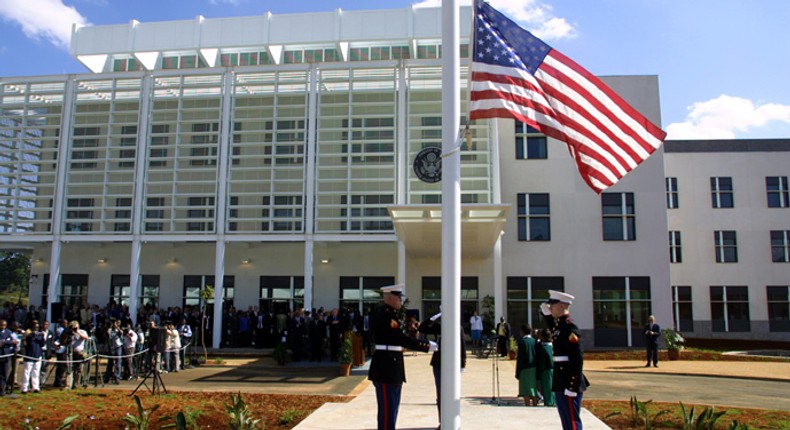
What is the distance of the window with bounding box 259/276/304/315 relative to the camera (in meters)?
30.6

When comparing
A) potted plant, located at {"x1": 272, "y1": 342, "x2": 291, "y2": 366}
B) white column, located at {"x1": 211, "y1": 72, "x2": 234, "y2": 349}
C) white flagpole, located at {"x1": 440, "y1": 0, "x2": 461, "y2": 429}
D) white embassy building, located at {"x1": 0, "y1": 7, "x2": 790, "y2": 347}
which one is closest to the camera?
white flagpole, located at {"x1": 440, "y1": 0, "x2": 461, "y2": 429}

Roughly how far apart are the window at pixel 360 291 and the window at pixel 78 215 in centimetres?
1188

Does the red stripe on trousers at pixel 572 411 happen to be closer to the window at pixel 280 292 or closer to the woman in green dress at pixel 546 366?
the woman in green dress at pixel 546 366

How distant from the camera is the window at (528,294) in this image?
2908cm

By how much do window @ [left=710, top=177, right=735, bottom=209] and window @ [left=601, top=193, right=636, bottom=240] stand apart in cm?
1059

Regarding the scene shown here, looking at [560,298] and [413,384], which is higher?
[560,298]

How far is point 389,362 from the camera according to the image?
26.0ft

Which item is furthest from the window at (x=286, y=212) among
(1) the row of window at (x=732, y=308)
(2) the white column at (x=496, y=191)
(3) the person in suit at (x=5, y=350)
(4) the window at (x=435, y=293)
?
(1) the row of window at (x=732, y=308)

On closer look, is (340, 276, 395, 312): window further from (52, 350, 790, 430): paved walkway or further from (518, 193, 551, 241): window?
(518, 193, 551, 241): window

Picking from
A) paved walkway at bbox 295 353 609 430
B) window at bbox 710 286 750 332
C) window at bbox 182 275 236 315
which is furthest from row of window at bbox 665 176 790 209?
paved walkway at bbox 295 353 609 430

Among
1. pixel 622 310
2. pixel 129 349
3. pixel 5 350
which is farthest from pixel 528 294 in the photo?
pixel 5 350

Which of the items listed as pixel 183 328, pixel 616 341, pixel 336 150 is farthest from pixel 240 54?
pixel 616 341

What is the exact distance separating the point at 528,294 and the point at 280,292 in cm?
1170

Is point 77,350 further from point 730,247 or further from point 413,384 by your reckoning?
point 730,247
